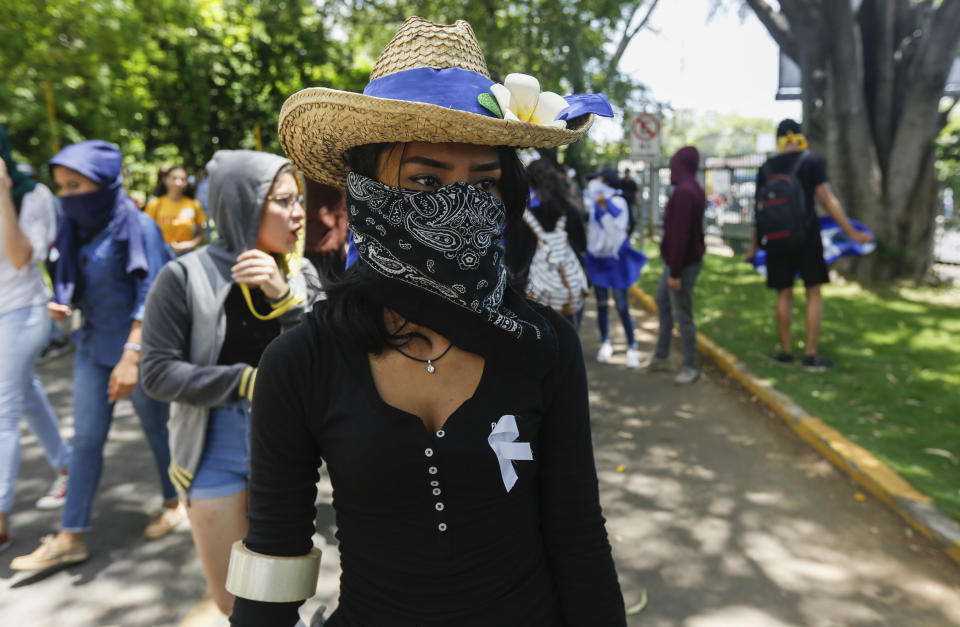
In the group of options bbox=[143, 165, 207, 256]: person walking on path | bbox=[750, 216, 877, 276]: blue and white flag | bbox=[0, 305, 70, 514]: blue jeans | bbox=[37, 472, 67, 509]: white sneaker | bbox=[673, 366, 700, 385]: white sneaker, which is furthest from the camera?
bbox=[143, 165, 207, 256]: person walking on path

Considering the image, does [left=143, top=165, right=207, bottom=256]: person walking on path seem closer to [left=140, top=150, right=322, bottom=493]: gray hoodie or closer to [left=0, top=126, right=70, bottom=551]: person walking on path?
[left=0, top=126, right=70, bottom=551]: person walking on path

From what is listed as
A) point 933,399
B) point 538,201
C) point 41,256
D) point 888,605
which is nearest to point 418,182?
point 888,605

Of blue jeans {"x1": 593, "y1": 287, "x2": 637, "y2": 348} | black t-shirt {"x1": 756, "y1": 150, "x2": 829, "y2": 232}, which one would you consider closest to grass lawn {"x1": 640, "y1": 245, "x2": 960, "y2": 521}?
blue jeans {"x1": 593, "y1": 287, "x2": 637, "y2": 348}

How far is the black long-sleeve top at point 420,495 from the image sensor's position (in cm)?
144

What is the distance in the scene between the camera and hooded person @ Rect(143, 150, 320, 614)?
101 inches

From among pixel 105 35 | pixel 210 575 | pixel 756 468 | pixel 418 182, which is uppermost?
pixel 105 35

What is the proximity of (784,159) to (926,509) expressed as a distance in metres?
3.77

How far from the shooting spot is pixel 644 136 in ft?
46.5

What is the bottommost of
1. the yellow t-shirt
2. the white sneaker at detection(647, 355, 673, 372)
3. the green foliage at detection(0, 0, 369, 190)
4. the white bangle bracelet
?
the white sneaker at detection(647, 355, 673, 372)

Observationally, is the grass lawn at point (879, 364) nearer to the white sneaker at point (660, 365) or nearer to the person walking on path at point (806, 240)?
the person walking on path at point (806, 240)

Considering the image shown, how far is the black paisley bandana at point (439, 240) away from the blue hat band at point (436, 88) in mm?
157

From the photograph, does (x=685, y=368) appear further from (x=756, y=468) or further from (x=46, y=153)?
(x=46, y=153)

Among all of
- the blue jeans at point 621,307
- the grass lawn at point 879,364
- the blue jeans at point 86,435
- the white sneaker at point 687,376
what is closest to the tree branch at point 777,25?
the grass lawn at point 879,364

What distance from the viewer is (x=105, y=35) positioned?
343 inches
